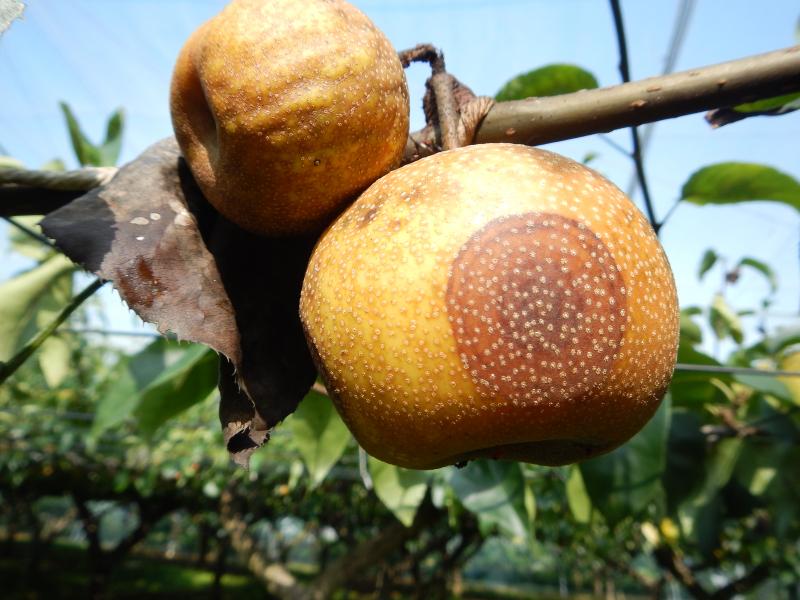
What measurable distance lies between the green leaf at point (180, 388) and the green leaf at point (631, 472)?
743mm

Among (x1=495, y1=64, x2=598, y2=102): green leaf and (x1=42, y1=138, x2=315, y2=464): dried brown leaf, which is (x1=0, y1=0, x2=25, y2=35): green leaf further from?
(x1=495, y1=64, x2=598, y2=102): green leaf

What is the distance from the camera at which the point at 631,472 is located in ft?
3.77

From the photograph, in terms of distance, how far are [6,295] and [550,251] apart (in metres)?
0.97

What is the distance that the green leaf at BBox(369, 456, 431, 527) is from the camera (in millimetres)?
1366

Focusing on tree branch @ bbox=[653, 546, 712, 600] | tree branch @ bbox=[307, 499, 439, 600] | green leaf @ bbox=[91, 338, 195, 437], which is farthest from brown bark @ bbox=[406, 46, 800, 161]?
tree branch @ bbox=[653, 546, 712, 600]

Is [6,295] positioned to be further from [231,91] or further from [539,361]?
[539,361]

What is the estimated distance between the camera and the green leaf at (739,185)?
100 centimetres

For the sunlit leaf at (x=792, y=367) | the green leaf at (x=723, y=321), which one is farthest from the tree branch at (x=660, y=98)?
the green leaf at (x=723, y=321)

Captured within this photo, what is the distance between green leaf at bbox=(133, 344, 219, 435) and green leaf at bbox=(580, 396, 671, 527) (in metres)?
0.74

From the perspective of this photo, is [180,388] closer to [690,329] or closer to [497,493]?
[497,493]

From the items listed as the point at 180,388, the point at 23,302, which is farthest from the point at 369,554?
the point at 23,302

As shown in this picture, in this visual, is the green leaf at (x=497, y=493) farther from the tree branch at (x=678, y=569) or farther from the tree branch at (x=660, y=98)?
the tree branch at (x=678, y=569)

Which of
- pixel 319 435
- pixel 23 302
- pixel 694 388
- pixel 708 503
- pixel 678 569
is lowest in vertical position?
pixel 678 569

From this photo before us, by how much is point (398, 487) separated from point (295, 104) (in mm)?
1046
